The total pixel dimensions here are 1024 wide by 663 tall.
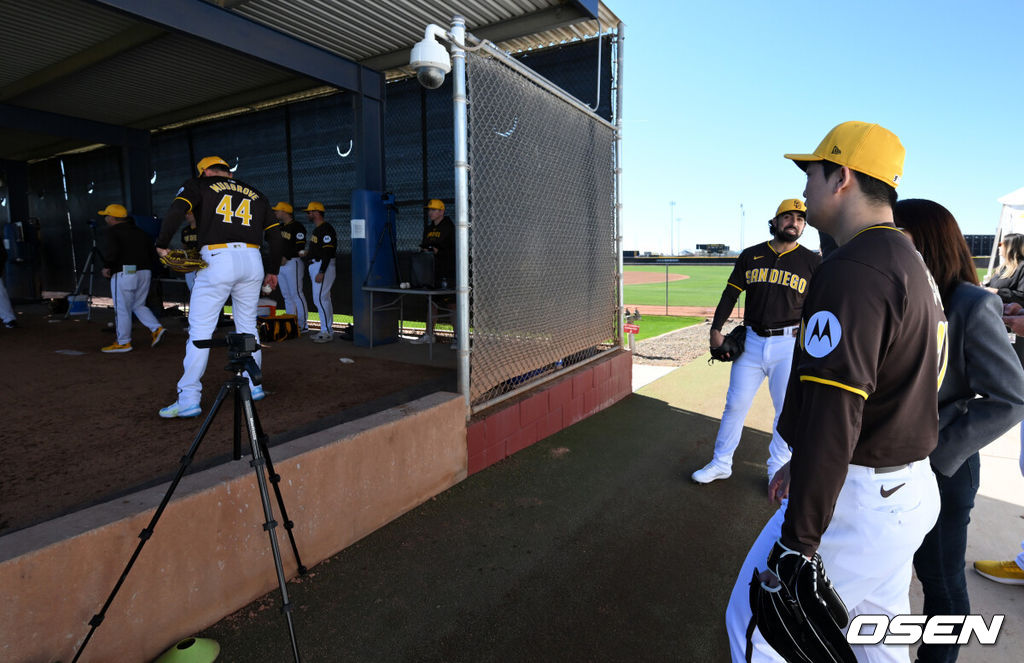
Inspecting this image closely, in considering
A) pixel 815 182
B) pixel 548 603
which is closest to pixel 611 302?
pixel 548 603

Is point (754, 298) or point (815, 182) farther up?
point (815, 182)

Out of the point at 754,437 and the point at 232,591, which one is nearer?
the point at 232,591

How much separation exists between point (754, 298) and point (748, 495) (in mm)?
1571

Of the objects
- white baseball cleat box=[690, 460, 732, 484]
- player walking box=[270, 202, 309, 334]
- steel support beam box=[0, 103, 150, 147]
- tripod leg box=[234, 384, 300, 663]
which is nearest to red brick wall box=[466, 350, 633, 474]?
white baseball cleat box=[690, 460, 732, 484]

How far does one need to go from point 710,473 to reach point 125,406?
498 cm

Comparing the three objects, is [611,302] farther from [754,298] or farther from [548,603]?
[548,603]

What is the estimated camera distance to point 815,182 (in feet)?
5.79

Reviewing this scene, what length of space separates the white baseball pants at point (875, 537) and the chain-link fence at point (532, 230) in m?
3.16

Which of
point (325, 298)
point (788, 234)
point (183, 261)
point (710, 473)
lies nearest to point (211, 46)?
point (325, 298)

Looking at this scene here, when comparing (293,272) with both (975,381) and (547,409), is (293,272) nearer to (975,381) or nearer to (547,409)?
(547,409)

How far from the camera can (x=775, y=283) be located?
13.8ft

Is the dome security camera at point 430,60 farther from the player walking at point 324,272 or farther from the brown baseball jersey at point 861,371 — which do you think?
the player walking at point 324,272

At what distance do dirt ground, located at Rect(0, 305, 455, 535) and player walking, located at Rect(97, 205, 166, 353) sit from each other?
362mm

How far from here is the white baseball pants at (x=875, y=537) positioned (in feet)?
5.11
